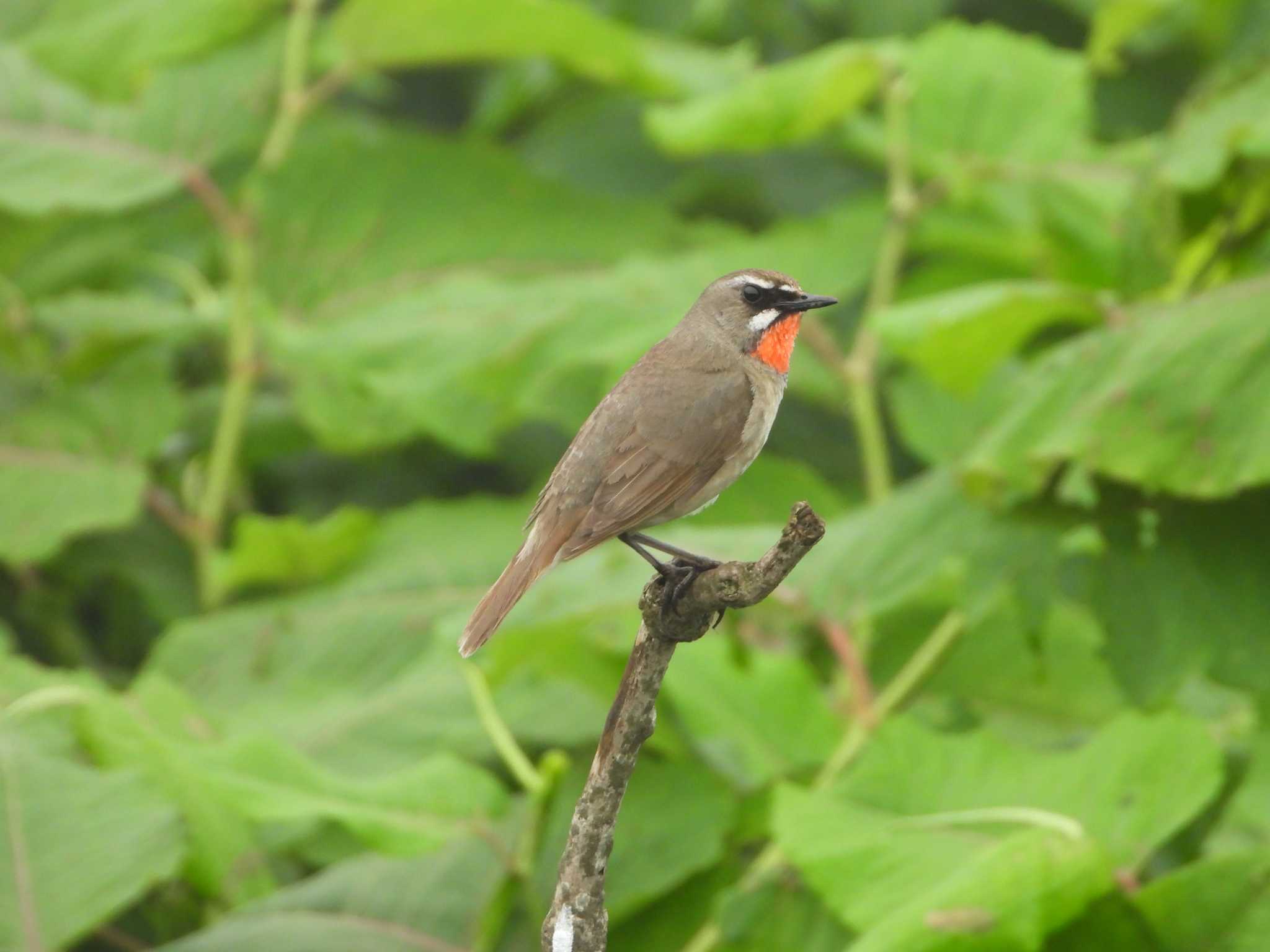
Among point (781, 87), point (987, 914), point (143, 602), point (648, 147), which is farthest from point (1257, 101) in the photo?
point (143, 602)

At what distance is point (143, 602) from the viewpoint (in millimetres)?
6570

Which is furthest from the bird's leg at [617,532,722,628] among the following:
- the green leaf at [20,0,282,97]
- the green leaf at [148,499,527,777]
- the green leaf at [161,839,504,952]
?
the green leaf at [20,0,282,97]

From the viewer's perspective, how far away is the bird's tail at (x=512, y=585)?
111 inches

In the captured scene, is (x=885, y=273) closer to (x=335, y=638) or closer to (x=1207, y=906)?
(x=335, y=638)

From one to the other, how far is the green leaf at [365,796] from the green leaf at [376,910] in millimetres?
218

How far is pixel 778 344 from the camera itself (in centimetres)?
372

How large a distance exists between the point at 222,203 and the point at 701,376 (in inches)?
145

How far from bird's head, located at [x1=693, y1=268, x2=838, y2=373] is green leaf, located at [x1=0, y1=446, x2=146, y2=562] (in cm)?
290

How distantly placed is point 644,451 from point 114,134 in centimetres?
403

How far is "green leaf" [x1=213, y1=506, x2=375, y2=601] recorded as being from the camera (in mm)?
5719

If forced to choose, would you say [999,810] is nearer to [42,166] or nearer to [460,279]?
[460,279]

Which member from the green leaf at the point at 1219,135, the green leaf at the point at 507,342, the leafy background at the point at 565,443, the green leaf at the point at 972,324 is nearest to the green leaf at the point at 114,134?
the leafy background at the point at 565,443

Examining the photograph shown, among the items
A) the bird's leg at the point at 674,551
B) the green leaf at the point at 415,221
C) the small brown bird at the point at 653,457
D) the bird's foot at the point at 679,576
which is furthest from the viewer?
Result: the green leaf at the point at 415,221

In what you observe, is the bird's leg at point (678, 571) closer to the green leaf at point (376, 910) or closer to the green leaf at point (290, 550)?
the green leaf at point (376, 910)
